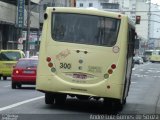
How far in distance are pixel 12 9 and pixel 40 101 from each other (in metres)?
45.8

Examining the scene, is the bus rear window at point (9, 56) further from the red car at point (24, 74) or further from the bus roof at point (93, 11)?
the bus roof at point (93, 11)

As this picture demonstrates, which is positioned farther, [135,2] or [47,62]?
[135,2]

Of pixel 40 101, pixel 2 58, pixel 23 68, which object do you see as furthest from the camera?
pixel 2 58

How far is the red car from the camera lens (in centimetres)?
2973

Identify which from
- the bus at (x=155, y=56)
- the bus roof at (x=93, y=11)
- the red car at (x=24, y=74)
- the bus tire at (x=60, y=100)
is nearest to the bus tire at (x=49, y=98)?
the bus tire at (x=60, y=100)

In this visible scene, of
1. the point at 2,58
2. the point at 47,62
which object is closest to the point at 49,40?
the point at 47,62

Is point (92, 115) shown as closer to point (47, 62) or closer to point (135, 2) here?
point (47, 62)

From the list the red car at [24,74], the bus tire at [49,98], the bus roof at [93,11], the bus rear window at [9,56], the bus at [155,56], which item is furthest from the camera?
the bus at [155,56]

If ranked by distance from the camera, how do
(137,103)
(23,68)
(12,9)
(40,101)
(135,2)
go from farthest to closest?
(135,2) → (12,9) → (23,68) → (137,103) → (40,101)

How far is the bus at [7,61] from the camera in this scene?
3909cm

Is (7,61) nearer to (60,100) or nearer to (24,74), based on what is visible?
(24,74)

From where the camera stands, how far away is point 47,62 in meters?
17.5

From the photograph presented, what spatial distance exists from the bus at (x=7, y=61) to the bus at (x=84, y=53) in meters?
21.4

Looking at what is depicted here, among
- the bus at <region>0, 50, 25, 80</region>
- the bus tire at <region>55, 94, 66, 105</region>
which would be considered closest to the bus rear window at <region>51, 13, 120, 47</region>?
the bus tire at <region>55, 94, 66, 105</region>
